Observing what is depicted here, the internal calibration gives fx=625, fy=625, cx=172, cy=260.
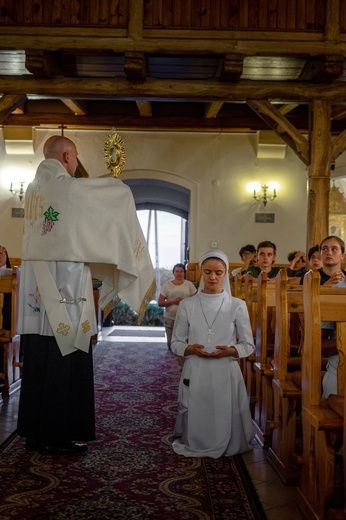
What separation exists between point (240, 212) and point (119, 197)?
880 cm

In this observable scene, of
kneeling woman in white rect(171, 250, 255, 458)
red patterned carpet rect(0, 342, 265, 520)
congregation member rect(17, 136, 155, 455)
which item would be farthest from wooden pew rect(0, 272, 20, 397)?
kneeling woman in white rect(171, 250, 255, 458)

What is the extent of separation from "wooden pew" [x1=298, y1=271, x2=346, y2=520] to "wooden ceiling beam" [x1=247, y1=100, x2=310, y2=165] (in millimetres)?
5937

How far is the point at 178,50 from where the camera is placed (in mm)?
8297

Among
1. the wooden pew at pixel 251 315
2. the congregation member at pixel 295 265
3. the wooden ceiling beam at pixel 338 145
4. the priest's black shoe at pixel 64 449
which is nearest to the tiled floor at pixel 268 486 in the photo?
the priest's black shoe at pixel 64 449

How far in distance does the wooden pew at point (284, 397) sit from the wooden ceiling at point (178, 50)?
513 centimetres

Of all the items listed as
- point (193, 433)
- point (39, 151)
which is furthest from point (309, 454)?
point (39, 151)

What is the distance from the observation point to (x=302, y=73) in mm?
9023

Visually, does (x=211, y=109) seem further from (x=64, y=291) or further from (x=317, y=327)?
(x=317, y=327)

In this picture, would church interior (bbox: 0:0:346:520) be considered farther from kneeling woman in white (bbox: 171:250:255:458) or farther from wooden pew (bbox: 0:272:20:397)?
kneeling woman in white (bbox: 171:250:255:458)

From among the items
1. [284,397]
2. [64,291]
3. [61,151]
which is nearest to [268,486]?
[284,397]

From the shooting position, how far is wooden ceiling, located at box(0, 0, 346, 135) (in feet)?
27.2

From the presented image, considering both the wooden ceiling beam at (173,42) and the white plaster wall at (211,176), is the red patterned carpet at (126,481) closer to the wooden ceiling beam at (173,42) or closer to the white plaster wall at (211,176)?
the wooden ceiling beam at (173,42)

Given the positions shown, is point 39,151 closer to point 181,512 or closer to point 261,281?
point 261,281

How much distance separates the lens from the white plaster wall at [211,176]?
41.7ft
